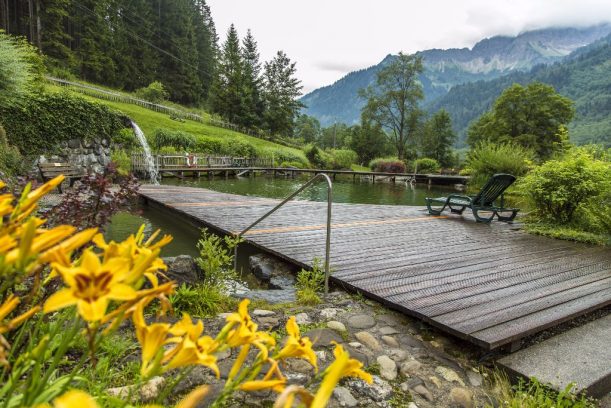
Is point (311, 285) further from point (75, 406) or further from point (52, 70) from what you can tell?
point (52, 70)

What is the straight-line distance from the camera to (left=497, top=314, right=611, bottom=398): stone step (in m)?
2.30

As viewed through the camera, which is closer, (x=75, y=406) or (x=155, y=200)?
(x=75, y=406)

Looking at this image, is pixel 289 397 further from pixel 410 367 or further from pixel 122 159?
pixel 122 159

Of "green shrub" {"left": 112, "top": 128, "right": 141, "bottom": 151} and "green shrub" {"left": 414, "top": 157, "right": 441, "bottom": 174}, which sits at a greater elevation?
"green shrub" {"left": 112, "top": 128, "right": 141, "bottom": 151}

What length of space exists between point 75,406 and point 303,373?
203cm

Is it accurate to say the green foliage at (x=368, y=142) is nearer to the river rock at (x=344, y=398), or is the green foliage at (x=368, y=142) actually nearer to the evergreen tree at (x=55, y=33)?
the evergreen tree at (x=55, y=33)

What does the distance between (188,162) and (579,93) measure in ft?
345

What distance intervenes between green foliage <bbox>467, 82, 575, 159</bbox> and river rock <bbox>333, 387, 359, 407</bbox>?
3342cm

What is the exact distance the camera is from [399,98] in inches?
1742

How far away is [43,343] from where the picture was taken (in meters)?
0.65

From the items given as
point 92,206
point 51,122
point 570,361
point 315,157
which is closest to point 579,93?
point 315,157

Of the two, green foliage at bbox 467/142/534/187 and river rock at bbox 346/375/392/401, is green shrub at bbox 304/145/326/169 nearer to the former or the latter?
green foliage at bbox 467/142/534/187

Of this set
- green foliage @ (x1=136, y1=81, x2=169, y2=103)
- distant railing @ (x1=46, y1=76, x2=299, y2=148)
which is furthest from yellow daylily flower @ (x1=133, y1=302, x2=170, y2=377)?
green foliage @ (x1=136, y1=81, x2=169, y2=103)

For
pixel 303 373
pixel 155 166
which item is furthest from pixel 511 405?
pixel 155 166
